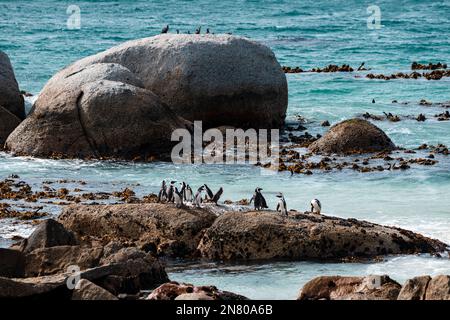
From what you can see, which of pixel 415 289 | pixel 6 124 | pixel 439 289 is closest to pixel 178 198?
pixel 415 289

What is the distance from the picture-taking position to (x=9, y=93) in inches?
1162

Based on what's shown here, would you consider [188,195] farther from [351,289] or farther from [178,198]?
[351,289]

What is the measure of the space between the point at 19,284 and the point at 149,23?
6018 centimetres

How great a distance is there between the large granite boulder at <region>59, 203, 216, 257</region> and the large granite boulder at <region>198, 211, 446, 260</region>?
15.6 inches

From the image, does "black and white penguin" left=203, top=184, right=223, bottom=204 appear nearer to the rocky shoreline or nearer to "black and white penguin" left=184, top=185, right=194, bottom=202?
"black and white penguin" left=184, top=185, right=194, bottom=202

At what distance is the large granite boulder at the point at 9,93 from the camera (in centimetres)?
2934

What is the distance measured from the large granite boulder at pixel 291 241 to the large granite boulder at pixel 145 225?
0.40 m

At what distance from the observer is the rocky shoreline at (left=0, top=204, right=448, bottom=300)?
14.9m

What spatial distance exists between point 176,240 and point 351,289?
498cm

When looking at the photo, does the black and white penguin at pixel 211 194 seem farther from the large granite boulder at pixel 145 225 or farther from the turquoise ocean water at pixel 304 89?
the turquoise ocean water at pixel 304 89

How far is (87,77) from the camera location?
27.8 meters

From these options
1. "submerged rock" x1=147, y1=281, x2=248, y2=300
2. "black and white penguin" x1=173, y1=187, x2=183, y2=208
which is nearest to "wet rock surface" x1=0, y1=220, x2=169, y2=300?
"submerged rock" x1=147, y1=281, x2=248, y2=300

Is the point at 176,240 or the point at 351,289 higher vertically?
the point at 351,289

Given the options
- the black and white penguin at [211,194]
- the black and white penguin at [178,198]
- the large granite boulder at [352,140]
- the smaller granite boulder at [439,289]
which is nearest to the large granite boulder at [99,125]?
the large granite boulder at [352,140]
